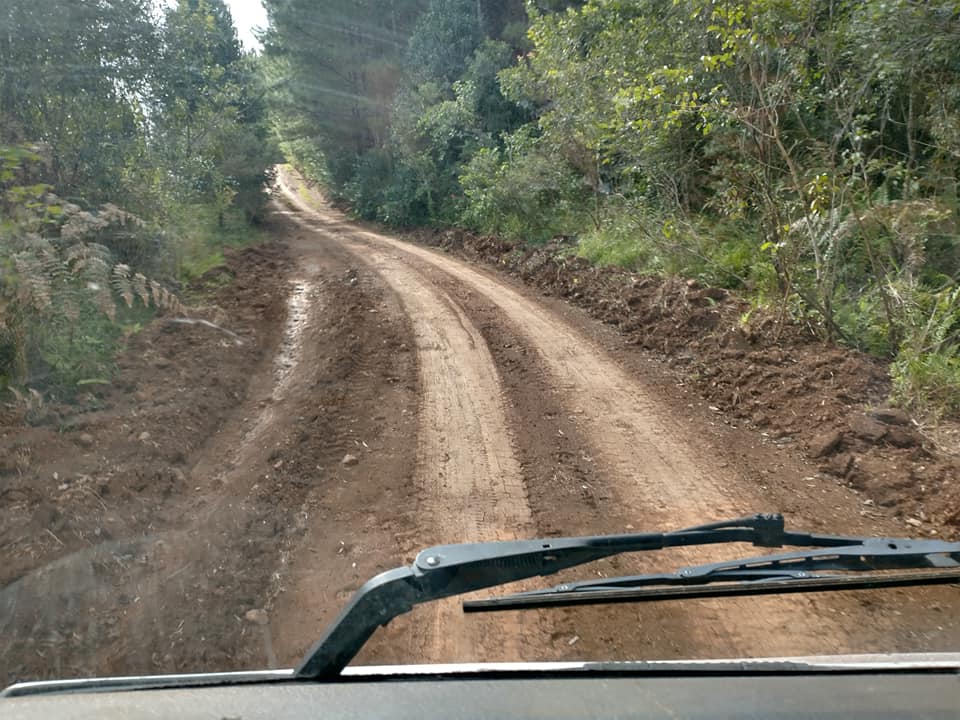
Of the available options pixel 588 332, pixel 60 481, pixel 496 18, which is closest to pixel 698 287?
pixel 588 332

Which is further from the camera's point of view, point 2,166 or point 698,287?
point 698,287

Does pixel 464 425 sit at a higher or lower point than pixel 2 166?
lower

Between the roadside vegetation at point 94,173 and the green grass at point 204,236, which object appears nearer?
the roadside vegetation at point 94,173

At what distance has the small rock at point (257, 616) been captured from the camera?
348 centimetres

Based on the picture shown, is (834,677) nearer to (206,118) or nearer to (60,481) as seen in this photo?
(60,481)

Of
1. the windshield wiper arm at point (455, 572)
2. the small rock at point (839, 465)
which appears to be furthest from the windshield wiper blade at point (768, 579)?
the small rock at point (839, 465)

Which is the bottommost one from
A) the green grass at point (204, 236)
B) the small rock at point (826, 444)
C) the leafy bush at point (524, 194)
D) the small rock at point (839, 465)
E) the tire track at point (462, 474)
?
the tire track at point (462, 474)

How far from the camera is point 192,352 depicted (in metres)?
7.52

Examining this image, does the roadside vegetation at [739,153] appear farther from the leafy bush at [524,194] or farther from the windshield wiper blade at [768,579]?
the windshield wiper blade at [768,579]

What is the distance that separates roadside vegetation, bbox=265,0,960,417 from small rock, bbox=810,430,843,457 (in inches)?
31.0

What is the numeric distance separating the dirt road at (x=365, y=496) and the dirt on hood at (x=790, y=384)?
0.92 feet

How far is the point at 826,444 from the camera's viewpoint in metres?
5.27

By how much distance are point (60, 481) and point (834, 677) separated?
4562mm

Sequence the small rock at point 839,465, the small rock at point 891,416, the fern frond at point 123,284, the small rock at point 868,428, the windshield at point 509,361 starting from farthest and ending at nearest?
1. the fern frond at point 123,284
2. the small rock at point 891,416
3. the small rock at point 868,428
4. the small rock at point 839,465
5. the windshield at point 509,361
